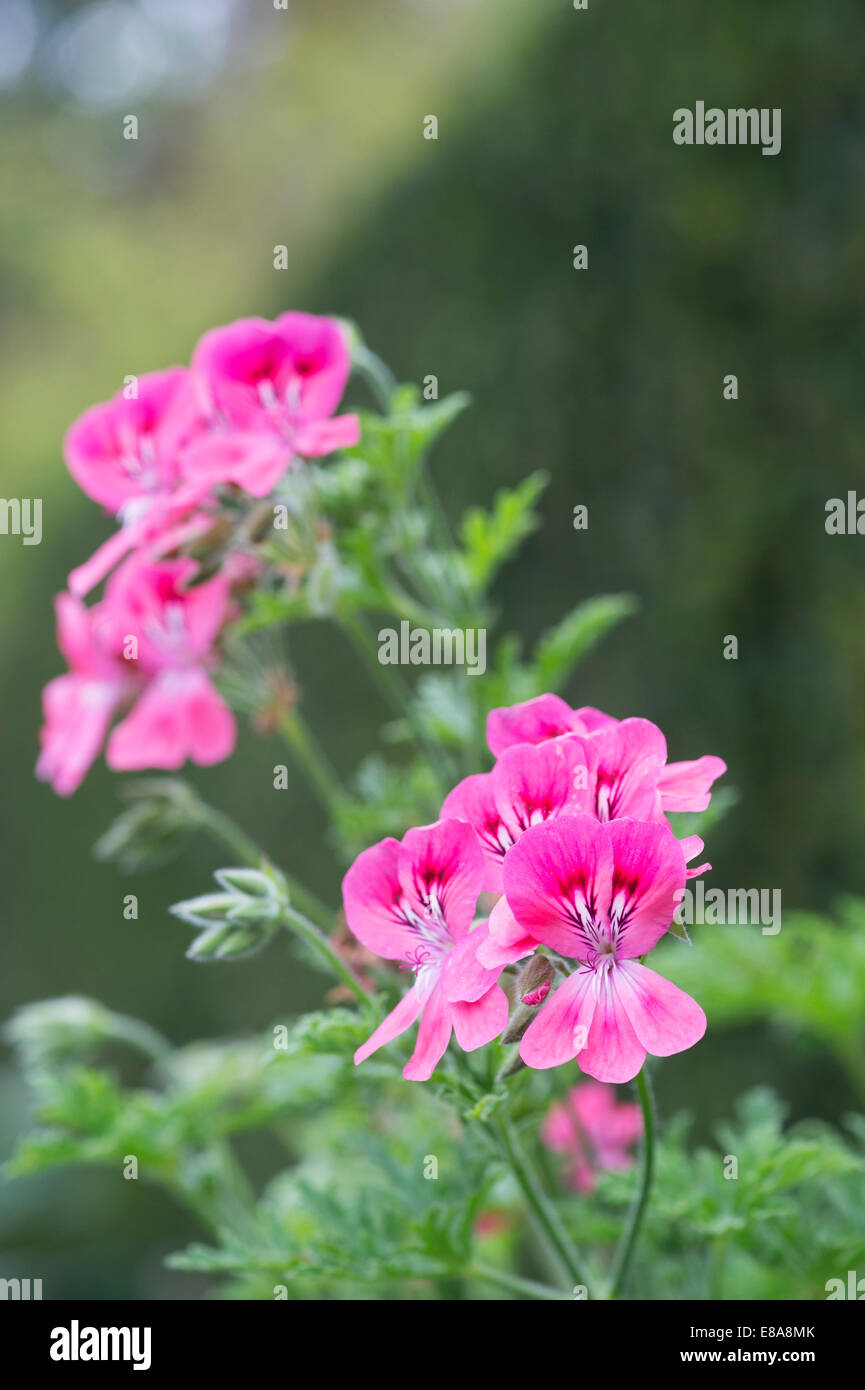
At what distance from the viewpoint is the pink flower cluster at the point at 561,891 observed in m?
0.49

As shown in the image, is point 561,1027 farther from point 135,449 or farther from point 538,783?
point 135,449

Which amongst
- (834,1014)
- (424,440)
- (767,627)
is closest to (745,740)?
(767,627)

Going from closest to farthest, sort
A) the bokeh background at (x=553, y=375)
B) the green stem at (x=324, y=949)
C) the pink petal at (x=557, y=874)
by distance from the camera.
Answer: the pink petal at (x=557, y=874), the green stem at (x=324, y=949), the bokeh background at (x=553, y=375)

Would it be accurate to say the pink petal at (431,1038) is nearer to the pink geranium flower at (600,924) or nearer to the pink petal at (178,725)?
the pink geranium flower at (600,924)

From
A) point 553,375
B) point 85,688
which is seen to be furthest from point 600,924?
point 553,375

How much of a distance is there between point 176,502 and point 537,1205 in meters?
0.44

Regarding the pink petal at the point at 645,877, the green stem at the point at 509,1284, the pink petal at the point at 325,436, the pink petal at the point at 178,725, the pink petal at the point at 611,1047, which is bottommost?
the green stem at the point at 509,1284

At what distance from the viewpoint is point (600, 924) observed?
20.3 inches

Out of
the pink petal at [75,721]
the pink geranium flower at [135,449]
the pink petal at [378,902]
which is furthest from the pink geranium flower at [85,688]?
the pink petal at [378,902]

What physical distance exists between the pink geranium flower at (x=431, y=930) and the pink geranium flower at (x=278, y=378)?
288 millimetres

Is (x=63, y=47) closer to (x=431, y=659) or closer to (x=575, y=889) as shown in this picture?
(x=431, y=659)

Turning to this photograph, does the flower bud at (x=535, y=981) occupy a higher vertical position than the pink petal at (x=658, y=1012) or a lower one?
higher

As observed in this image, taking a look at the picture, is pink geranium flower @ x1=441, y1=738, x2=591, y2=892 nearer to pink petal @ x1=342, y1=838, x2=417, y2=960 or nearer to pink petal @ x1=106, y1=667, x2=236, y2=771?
pink petal @ x1=342, y1=838, x2=417, y2=960

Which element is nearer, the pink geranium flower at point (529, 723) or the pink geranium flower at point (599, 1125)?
the pink geranium flower at point (529, 723)
